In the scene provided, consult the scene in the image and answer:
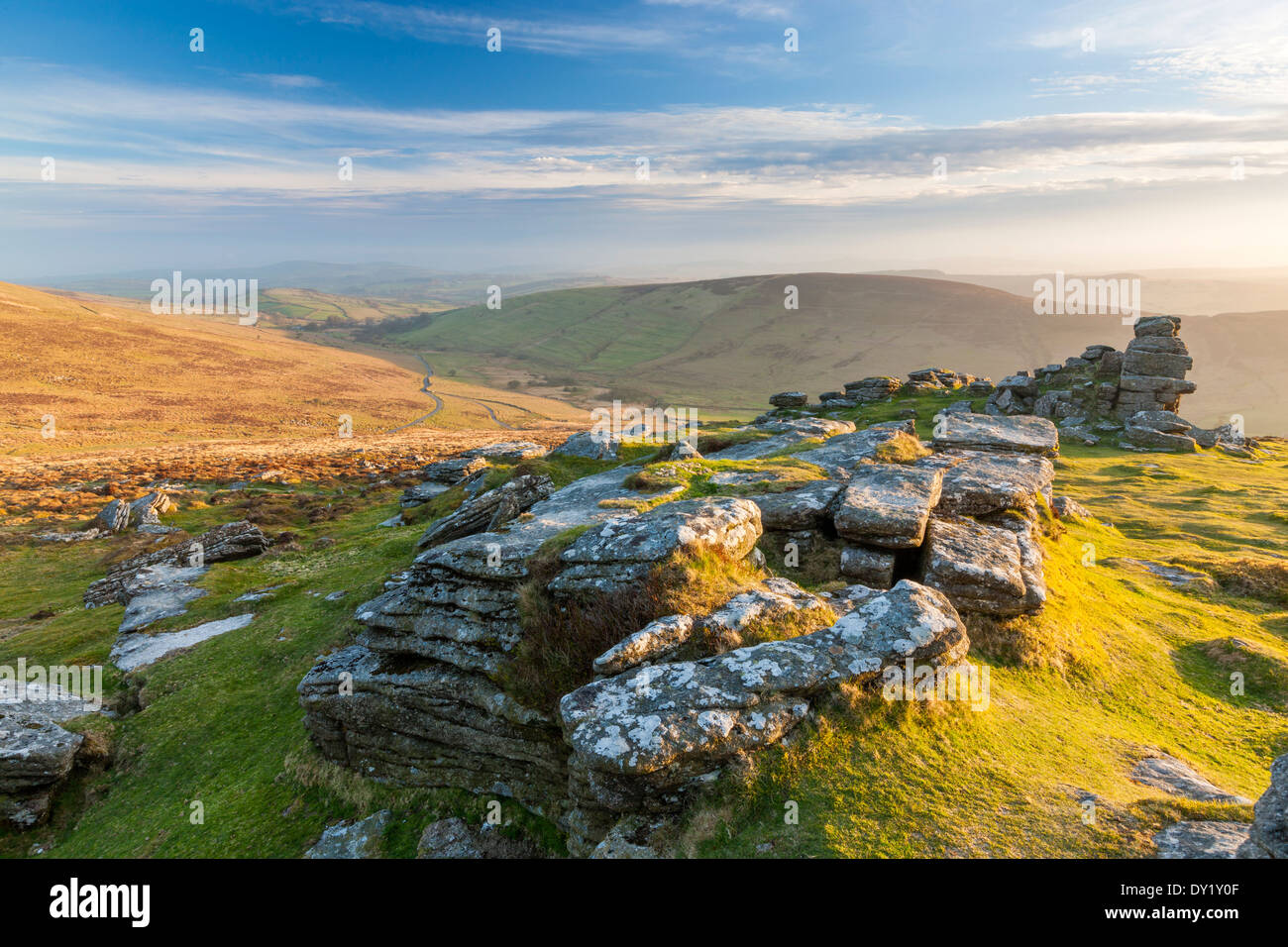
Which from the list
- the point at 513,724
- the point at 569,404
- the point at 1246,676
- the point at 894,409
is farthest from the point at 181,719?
the point at 569,404

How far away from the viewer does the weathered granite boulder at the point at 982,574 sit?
14.6 metres

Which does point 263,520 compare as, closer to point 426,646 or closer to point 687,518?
point 426,646

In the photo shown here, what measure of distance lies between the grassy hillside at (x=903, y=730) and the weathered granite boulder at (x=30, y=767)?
57 centimetres

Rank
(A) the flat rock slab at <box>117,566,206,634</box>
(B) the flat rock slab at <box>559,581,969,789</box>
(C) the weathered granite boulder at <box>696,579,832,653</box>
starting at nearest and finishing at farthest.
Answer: (B) the flat rock slab at <box>559,581,969,789</box> → (C) the weathered granite boulder at <box>696,579,832,653</box> → (A) the flat rock slab at <box>117,566,206,634</box>

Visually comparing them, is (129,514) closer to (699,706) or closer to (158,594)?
(158,594)

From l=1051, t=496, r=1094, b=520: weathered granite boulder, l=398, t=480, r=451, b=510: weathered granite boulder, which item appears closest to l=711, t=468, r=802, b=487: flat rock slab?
l=1051, t=496, r=1094, b=520: weathered granite boulder

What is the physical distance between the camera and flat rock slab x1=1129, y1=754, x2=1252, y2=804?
9766mm

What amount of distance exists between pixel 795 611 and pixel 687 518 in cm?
332

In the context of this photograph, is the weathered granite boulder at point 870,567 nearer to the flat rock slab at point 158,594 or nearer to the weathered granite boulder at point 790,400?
the flat rock slab at point 158,594

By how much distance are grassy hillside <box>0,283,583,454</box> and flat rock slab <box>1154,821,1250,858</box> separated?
11447cm

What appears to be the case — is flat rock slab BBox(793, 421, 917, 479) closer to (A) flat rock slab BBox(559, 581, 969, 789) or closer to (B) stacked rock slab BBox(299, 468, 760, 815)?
(B) stacked rock slab BBox(299, 468, 760, 815)

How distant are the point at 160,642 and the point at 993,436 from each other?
3733cm

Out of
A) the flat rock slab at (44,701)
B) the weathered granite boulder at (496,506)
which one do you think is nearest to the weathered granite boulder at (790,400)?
the weathered granite boulder at (496,506)
